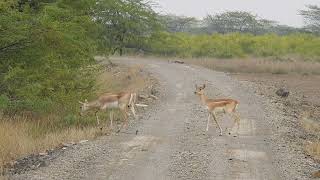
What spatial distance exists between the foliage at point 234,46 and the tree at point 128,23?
3.91m

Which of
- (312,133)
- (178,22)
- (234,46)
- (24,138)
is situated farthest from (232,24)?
(24,138)

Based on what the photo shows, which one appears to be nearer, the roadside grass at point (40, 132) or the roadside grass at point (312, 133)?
the roadside grass at point (40, 132)

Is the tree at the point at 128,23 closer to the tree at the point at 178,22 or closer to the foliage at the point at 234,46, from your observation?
the foliage at the point at 234,46

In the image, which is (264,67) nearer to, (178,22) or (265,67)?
(265,67)

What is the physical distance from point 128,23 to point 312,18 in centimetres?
4606

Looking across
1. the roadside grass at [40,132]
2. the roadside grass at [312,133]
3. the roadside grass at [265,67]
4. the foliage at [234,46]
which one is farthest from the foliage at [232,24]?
the roadside grass at [40,132]

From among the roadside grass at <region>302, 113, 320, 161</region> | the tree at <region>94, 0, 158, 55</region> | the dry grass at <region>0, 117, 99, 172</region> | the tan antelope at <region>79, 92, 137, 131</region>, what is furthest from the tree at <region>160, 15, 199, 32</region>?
the dry grass at <region>0, 117, 99, 172</region>

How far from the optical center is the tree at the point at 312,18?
9075 cm

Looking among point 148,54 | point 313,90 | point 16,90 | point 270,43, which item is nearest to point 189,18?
point 270,43

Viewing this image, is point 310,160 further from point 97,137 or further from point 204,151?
point 97,137

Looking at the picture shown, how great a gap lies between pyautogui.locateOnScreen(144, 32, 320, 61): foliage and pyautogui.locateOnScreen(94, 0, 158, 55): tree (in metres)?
3.91

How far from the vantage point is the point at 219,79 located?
117 ft

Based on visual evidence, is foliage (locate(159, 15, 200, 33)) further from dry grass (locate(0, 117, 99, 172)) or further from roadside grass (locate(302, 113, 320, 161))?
dry grass (locate(0, 117, 99, 172))

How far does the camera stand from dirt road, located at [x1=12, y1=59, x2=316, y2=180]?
11891mm
